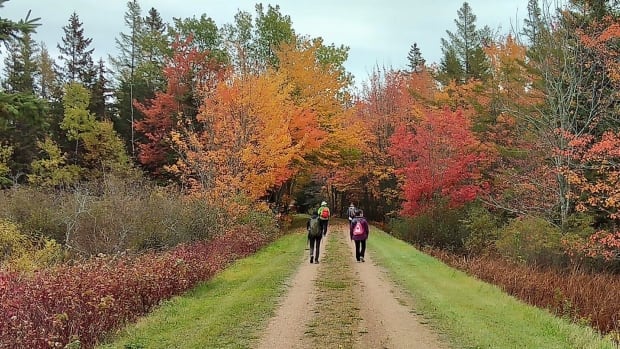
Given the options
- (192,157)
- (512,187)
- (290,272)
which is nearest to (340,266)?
(290,272)

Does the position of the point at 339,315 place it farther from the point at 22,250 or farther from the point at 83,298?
the point at 22,250

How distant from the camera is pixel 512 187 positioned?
963 inches

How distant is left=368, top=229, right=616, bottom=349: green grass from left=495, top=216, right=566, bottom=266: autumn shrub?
6.46 m

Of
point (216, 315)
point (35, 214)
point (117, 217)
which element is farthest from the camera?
point (35, 214)

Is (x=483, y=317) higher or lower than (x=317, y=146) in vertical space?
lower

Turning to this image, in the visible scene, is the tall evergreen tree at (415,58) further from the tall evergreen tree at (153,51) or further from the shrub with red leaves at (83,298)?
the shrub with red leaves at (83,298)

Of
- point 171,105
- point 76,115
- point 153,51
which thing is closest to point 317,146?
point 171,105

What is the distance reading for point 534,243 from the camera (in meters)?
19.9

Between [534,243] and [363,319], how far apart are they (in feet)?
43.8

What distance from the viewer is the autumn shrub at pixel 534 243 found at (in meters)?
19.4

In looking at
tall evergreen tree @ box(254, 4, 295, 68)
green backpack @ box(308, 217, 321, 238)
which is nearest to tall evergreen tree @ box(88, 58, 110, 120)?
tall evergreen tree @ box(254, 4, 295, 68)

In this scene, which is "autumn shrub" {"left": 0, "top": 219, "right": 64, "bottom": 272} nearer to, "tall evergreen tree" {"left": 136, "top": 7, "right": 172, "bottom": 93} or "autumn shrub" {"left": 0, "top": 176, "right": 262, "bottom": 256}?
"autumn shrub" {"left": 0, "top": 176, "right": 262, "bottom": 256}

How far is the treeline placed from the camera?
19.5m

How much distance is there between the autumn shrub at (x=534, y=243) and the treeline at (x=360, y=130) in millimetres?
70
